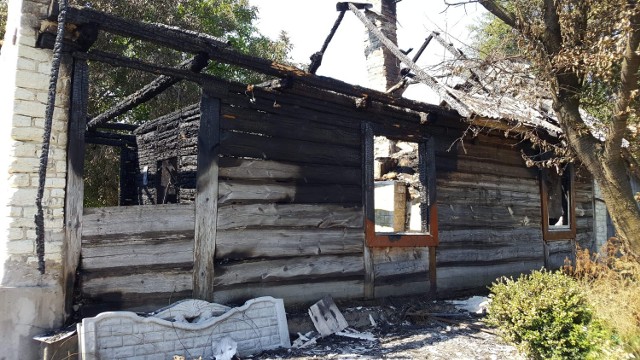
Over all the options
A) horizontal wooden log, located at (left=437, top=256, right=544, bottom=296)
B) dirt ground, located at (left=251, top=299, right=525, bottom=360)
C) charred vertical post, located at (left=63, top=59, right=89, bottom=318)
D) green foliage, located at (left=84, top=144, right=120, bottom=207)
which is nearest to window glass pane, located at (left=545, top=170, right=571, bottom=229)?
horizontal wooden log, located at (left=437, top=256, right=544, bottom=296)

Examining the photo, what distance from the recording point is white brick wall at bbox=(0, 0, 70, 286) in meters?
A: 3.93

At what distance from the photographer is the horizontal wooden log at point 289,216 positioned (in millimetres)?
5176

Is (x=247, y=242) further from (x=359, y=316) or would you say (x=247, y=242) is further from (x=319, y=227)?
(x=359, y=316)

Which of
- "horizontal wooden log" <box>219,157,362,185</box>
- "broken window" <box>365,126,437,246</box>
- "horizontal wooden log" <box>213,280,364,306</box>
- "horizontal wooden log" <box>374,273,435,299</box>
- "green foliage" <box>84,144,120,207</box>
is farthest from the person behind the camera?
"green foliage" <box>84,144,120,207</box>

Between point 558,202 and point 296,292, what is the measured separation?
650cm

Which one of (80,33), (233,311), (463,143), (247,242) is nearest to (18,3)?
(80,33)

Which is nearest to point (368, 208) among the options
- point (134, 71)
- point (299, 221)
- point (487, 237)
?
point (299, 221)

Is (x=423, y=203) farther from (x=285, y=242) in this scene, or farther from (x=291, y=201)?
(x=285, y=242)

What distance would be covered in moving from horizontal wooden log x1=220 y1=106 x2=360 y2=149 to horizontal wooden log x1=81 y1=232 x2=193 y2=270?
137 cm

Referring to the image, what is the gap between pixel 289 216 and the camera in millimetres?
5621

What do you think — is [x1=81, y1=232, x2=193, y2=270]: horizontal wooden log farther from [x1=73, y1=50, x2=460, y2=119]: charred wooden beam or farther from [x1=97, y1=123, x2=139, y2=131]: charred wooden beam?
[x1=97, y1=123, x2=139, y2=131]: charred wooden beam

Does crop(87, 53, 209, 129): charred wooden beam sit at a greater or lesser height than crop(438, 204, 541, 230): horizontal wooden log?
greater

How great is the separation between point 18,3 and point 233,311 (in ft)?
11.5

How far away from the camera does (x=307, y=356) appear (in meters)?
4.72
